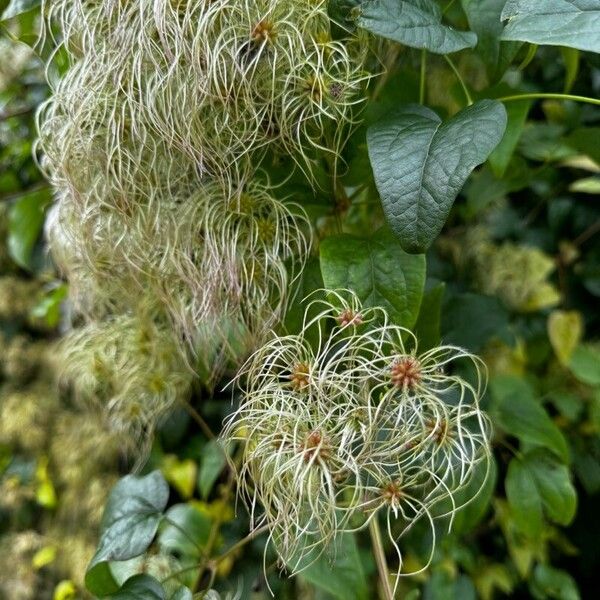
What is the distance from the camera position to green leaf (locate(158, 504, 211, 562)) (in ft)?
2.18

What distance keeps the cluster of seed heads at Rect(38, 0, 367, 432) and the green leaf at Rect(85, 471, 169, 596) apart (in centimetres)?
13

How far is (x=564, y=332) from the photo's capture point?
0.91 metres

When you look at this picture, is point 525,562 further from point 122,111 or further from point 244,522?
point 122,111

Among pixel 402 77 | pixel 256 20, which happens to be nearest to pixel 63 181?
pixel 256 20

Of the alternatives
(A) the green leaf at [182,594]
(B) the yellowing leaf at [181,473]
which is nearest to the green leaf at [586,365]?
(B) the yellowing leaf at [181,473]

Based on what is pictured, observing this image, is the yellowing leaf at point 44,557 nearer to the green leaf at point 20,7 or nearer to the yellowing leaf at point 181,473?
the yellowing leaf at point 181,473

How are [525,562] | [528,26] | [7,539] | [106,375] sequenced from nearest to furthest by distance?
[528,26]
[106,375]
[525,562]
[7,539]

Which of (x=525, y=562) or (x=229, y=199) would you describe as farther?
(x=525, y=562)

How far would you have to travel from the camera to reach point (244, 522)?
71cm

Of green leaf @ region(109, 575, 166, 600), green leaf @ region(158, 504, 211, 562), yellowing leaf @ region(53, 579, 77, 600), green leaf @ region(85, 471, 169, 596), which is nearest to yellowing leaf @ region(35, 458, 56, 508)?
yellowing leaf @ region(53, 579, 77, 600)

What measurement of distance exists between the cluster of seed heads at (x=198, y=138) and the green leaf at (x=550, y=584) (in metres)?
0.59

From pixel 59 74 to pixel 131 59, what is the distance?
5.2 inches

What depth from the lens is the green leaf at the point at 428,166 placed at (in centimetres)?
37

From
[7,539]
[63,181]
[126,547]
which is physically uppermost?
[63,181]
